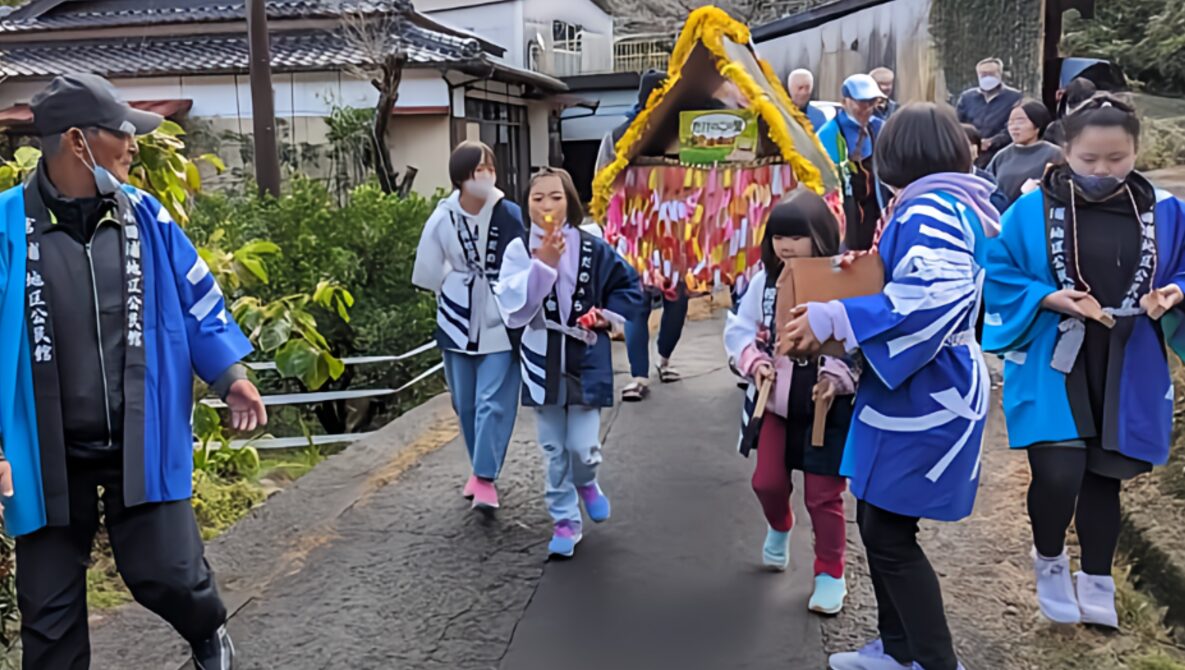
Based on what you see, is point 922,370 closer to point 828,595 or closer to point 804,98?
point 828,595

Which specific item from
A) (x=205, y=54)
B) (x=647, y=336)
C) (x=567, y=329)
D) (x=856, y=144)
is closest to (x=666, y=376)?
(x=647, y=336)

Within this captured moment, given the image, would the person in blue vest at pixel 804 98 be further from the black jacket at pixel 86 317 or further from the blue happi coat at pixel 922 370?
the black jacket at pixel 86 317

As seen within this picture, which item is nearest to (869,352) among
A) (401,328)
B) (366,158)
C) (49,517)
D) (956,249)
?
(956,249)

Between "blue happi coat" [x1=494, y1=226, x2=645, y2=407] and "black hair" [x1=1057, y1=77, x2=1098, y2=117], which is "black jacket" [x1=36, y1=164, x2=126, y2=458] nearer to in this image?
"blue happi coat" [x1=494, y1=226, x2=645, y2=407]

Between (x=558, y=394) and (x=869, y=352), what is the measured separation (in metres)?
1.74

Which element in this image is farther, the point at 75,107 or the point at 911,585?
the point at 911,585

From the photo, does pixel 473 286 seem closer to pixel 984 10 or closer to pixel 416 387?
pixel 416 387

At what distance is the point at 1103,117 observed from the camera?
3367 millimetres

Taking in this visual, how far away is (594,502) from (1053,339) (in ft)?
6.84

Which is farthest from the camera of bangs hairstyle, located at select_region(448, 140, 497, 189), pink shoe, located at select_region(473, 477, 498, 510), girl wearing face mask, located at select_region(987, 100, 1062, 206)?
girl wearing face mask, located at select_region(987, 100, 1062, 206)

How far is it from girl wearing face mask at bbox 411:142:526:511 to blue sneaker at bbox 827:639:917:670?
2.06 meters

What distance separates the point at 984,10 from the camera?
8.99 metres

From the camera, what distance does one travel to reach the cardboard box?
A: 14.2 feet

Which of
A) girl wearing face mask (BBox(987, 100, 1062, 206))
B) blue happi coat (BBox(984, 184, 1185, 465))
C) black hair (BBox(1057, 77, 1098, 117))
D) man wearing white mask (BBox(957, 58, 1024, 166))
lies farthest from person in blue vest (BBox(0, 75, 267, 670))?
man wearing white mask (BBox(957, 58, 1024, 166))
